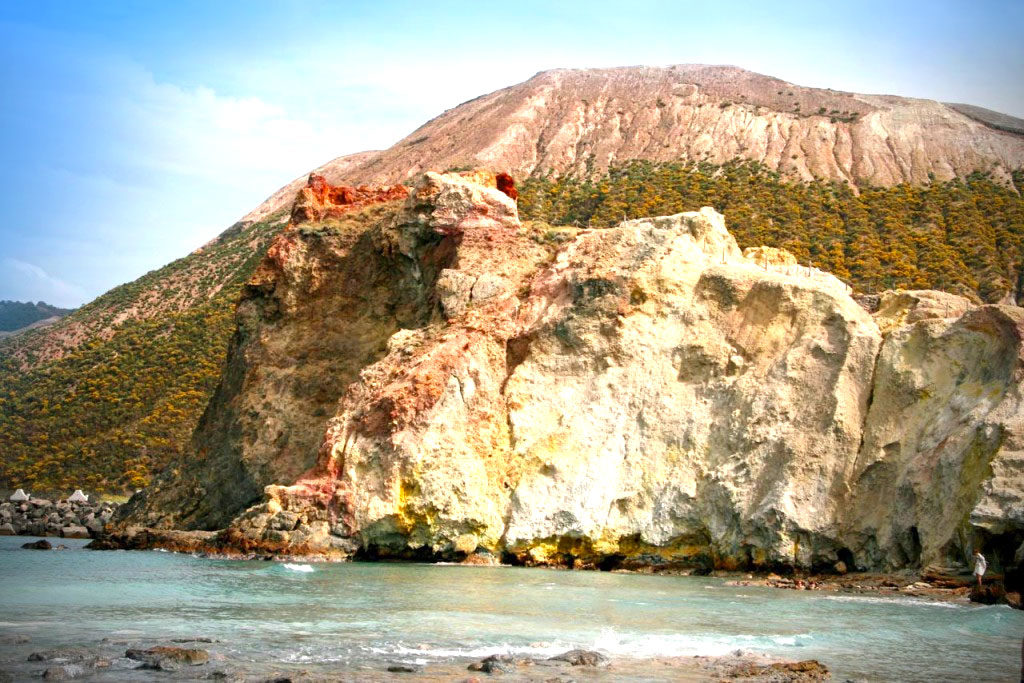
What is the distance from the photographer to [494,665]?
17.9 meters

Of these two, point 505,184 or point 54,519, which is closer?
point 505,184

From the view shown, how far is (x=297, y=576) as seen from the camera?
34000 millimetres

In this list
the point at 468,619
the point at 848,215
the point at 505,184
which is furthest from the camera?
the point at 848,215

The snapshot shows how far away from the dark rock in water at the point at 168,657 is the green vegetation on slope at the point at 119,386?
60224mm

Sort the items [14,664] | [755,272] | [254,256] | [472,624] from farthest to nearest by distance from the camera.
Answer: [254,256] → [755,272] → [472,624] → [14,664]

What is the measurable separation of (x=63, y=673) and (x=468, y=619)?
1057 centimetres

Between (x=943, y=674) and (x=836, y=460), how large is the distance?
2027 cm

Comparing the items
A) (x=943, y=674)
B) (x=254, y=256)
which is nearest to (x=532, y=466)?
(x=943, y=674)

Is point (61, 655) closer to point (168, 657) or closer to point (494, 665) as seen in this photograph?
point (168, 657)

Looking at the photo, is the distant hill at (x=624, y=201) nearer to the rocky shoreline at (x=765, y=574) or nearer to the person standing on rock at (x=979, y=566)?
the rocky shoreline at (x=765, y=574)

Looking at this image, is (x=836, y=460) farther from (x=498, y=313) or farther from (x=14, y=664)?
(x=14, y=664)

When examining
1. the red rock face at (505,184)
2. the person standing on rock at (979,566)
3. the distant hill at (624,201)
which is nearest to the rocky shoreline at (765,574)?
the person standing on rock at (979,566)

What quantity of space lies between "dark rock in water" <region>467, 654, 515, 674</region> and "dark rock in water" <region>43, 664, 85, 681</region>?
245 inches

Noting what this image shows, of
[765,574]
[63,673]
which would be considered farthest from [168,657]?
[765,574]
